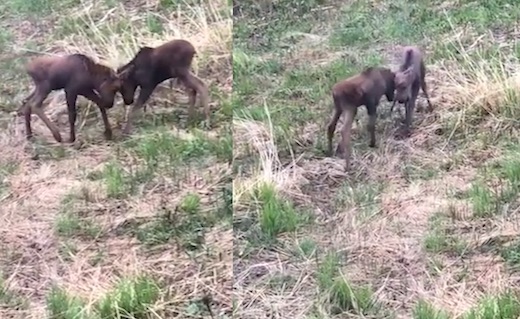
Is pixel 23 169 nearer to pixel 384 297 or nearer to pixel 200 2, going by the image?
pixel 200 2

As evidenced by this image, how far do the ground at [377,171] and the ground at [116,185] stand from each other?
10 centimetres

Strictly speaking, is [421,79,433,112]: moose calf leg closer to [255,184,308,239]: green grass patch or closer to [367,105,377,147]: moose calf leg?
[367,105,377,147]: moose calf leg

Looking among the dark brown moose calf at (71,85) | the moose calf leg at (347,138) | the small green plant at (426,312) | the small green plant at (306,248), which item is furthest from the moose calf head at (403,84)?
the dark brown moose calf at (71,85)

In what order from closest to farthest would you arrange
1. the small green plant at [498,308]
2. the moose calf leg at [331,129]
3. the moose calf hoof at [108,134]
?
1. the small green plant at [498,308]
2. the moose calf leg at [331,129]
3. the moose calf hoof at [108,134]

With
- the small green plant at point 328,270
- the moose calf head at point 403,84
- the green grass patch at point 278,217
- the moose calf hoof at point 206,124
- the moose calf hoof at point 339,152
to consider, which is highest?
the moose calf head at point 403,84

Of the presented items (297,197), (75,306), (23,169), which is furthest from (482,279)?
(23,169)

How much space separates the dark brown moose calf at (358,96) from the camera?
3012 mm

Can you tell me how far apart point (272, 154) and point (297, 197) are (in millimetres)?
163

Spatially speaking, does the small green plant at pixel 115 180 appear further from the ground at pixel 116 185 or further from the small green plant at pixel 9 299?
the small green plant at pixel 9 299

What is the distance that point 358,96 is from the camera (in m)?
3.03

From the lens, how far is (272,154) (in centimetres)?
304

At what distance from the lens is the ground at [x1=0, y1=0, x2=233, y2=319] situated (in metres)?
3.03

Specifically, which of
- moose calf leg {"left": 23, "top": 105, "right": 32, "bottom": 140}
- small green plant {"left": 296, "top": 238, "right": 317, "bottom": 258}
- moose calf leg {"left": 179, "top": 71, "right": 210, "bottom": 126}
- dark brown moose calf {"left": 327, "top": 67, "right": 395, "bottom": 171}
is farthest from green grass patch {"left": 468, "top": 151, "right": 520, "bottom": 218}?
moose calf leg {"left": 23, "top": 105, "right": 32, "bottom": 140}

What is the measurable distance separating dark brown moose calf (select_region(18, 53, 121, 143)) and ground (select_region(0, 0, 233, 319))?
26 mm
